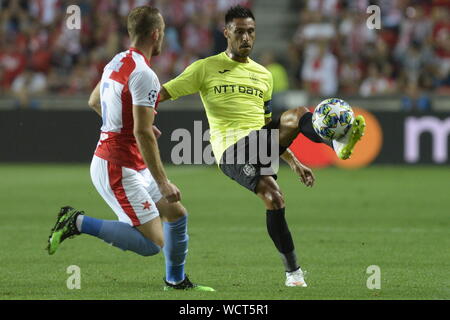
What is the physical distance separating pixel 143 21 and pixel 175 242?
61.9 inches

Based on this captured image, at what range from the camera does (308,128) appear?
729cm

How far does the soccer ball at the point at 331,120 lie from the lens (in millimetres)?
7105

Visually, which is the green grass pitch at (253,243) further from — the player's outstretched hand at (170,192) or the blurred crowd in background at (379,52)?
the blurred crowd in background at (379,52)

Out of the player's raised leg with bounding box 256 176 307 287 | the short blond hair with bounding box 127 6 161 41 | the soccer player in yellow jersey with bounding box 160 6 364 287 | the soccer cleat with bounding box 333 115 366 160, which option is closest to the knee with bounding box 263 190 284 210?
the player's raised leg with bounding box 256 176 307 287

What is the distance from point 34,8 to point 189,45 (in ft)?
13.0

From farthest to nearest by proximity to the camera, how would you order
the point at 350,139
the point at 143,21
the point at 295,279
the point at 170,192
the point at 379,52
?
the point at 379,52 < the point at 350,139 < the point at 295,279 < the point at 143,21 < the point at 170,192

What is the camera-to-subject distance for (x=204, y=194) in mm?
14422

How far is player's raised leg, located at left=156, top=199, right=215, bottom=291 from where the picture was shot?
22.1 ft

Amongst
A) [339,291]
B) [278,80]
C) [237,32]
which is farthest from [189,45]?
[339,291]

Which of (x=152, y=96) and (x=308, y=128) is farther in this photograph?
(x=308, y=128)

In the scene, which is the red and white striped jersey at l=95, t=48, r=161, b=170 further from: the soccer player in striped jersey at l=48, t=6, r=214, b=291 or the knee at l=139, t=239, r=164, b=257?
the knee at l=139, t=239, r=164, b=257

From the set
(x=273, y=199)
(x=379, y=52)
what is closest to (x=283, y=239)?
(x=273, y=199)

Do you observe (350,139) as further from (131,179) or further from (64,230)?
(64,230)

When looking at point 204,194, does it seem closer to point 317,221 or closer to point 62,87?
point 317,221
